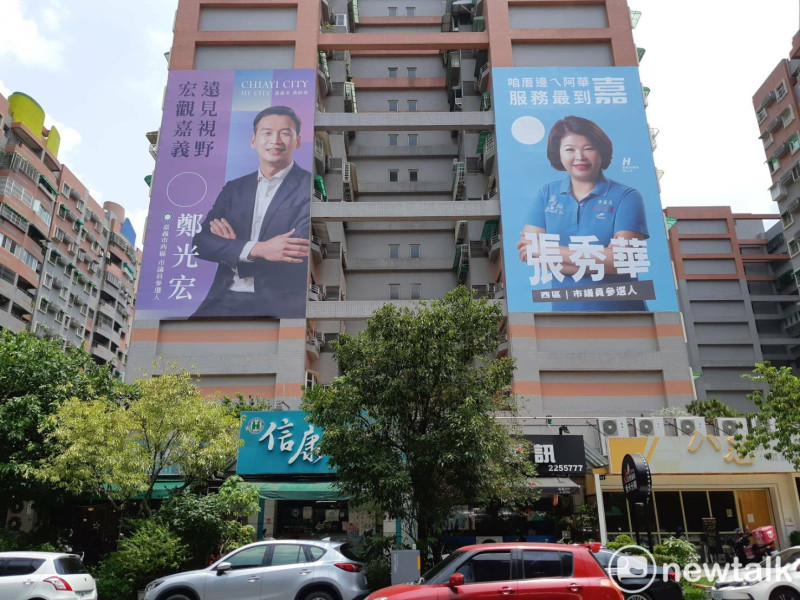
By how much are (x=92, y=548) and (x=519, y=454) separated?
15487 millimetres

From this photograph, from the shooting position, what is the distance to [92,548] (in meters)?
21.2

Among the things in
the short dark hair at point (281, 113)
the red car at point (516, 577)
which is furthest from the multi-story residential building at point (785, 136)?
the red car at point (516, 577)

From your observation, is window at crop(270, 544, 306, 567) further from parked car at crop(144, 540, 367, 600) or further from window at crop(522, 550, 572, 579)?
window at crop(522, 550, 572, 579)

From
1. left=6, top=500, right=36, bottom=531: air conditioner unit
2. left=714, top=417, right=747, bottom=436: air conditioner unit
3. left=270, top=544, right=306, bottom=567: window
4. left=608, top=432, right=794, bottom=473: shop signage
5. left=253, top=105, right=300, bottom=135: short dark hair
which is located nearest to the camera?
left=270, top=544, right=306, bottom=567: window

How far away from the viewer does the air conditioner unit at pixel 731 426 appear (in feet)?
65.2

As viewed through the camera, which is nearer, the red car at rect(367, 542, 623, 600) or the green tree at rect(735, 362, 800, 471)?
the red car at rect(367, 542, 623, 600)

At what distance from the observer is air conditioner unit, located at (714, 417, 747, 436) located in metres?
19.9

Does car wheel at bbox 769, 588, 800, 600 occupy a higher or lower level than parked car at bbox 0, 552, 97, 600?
lower

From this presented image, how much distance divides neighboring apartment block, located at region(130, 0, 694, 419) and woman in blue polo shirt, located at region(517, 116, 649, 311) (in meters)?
Result: 1.00

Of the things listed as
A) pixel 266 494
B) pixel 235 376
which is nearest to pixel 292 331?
pixel 235 376

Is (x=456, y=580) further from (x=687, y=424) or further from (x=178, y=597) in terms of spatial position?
(x=687, y=424)

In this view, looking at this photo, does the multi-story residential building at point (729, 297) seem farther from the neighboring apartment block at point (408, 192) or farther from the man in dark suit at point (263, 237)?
the man in dark suit at point (263, 237)

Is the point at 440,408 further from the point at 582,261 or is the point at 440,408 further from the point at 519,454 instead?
the point at 582,261

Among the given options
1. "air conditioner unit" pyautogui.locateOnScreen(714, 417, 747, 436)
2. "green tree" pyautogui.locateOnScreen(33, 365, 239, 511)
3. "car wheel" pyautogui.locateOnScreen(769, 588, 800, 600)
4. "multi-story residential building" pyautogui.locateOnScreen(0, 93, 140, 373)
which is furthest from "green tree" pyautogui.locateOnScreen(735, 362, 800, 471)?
"multi-story residential building" pyautogui.locateOnScreen(0, 93, 140, 373)
